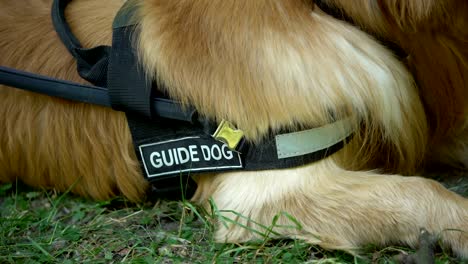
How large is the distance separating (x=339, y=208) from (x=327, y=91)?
0.36 m

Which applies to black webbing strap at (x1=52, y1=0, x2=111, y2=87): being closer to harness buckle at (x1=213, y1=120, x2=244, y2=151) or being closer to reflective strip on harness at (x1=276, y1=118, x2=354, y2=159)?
harness buckle at (x1=213, y1=120, x2=244, y2=151)

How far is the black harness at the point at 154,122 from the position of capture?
219 centimetres

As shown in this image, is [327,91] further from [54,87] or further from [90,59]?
[54,87]

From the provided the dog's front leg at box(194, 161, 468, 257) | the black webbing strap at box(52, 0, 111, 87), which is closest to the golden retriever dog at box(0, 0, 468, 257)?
the dog's front leg at box(194, 161, 468, 257)

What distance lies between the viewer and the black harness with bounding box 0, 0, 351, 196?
219 cm

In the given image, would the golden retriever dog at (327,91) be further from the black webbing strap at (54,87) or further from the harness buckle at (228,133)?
the black webbing strap at (54,87)

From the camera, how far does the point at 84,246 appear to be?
2389 millimetres

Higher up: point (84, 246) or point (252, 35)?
point (252, 35)

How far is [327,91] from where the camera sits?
2137mm

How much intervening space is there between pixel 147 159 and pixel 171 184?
0.15 meters

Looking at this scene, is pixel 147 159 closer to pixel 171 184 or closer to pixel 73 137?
pixel 171 184

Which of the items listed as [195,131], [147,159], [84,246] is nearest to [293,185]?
[195,131]

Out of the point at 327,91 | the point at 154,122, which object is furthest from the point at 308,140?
the point at 154,122

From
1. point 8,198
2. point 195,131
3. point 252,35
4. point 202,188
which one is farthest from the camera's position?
point 8,198
